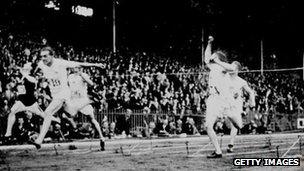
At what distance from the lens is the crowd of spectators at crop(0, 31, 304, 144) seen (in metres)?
12.1

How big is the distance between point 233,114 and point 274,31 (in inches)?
520

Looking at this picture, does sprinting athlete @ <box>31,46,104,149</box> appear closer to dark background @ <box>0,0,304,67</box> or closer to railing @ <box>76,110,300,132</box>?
railing @ <box>76,110,300,132</box>

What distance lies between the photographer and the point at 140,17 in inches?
814

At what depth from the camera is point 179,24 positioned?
68.8 feet

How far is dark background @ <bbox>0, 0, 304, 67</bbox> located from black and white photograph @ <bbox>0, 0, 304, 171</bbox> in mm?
50

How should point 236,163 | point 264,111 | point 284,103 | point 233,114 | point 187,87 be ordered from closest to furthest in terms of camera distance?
1. point 236,163
2. point 233,114
3. point 187,87
4. point 264,111
5. point 284,103

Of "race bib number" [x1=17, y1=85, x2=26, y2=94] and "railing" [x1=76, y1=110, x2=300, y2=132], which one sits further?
"railing" [x1=76, y1=110, x2=300, y2=132]

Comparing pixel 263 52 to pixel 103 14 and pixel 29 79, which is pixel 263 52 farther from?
pixel 29 79

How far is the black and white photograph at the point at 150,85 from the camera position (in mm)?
9062

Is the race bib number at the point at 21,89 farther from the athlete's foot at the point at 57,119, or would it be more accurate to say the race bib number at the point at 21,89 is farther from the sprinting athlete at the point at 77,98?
the athlete's foot at the point at 57,119

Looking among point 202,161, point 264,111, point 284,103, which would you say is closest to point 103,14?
point 264,111
